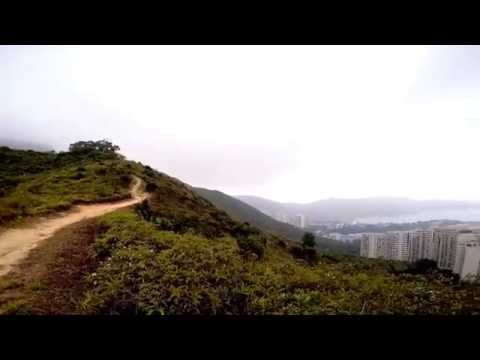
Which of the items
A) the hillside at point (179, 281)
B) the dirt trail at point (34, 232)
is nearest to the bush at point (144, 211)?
the dirt trail at point (34, 232)

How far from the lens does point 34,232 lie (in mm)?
4961

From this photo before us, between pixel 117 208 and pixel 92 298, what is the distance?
462 centimetres

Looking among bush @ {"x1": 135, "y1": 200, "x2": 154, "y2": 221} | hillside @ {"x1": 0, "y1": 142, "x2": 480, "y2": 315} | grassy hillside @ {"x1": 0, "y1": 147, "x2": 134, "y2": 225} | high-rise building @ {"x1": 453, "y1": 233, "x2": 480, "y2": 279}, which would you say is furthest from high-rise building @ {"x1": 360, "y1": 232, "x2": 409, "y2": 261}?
grassy hillside @ {"x1": 0, "y1": 147, "x2": 134, "y2": 225}

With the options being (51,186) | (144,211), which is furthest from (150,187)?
(144,211)

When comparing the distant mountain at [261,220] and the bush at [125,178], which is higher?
the bush at [125,178]

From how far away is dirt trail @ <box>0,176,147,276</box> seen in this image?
12.4 feet

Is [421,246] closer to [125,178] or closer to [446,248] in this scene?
[446,248]

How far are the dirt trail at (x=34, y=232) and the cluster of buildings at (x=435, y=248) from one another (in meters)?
6.02

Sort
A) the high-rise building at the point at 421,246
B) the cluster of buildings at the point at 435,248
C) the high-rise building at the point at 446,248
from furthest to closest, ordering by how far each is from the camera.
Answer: the high-rise building at the point at 421,246 → the high-rise building at the point at 446,248 → the cluster of buildings at the point at 435,248

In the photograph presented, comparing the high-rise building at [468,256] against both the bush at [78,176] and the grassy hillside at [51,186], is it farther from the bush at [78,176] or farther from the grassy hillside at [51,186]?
the bush at [78,176]

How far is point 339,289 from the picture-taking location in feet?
12.3

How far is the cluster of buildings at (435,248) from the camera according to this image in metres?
3.60
